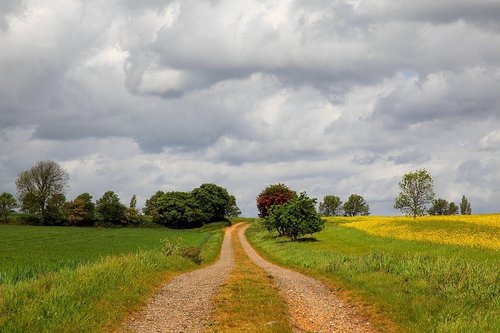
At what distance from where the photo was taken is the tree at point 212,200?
131625mm

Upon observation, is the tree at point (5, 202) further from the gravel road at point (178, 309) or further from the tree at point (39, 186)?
the gravel road at point (178, 309)

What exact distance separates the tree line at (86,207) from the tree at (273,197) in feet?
63.3

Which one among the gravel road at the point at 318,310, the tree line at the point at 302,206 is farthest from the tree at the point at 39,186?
the gravel road at the point at 318,310

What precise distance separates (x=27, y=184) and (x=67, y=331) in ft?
424

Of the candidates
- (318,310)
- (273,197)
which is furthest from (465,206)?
(318,310)

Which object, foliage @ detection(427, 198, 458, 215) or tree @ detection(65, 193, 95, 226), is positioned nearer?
tree @ detection(65, 193, 95, 226)

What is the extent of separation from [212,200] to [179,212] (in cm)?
1071

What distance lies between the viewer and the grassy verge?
13283 millimetres

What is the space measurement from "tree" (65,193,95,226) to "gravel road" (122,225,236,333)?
11324 centimetres

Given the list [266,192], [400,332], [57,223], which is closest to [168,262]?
[400,332]

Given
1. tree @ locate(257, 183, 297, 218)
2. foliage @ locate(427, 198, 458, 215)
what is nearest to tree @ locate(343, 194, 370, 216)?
foliage @ locate(427, 198, 458, 215)

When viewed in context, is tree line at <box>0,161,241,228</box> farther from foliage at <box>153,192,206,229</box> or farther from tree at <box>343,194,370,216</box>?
tree at <box>343,194,370,216</box>

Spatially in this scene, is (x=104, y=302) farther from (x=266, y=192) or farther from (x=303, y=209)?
(x=266, y=192)

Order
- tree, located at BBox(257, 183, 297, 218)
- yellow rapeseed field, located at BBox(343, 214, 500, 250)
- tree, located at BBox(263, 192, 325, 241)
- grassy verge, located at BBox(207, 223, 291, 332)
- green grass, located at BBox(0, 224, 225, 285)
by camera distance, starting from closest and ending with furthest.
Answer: grassy verge, located at BBox(207, 223, 291, 332), green grass, located at BBox(0, 224, 225, 285), yellow rapeseed field, located at BBox(343, 214, 500, 250), tree, located at BBox(263, 192, 325, 241), tree, located at BBox(257, 183, 297, 218)
